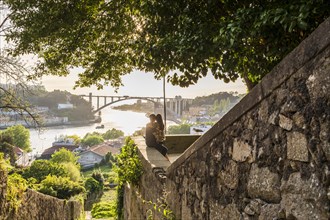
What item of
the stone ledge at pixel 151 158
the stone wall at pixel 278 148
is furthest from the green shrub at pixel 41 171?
the stone wall at pixel 278 148

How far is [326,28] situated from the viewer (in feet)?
4.50

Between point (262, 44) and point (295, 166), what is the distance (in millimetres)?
2281

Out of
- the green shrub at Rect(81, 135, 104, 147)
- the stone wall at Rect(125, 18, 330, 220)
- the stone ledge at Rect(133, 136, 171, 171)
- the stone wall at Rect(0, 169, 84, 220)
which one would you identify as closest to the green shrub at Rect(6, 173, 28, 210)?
the stone wall at Rect(0, 169, 84, 220)

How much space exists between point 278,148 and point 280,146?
2 cm

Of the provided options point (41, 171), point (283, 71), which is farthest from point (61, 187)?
point (283, 71)

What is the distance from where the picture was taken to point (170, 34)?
395cm

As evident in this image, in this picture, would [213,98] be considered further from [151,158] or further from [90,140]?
[90,140]

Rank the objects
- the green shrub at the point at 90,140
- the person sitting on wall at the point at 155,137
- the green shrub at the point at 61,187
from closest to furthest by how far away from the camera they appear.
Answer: the person sitting on wall at the point at 155,137, the green shrub at the point at 61,187, the green shrub at the point at 90,140

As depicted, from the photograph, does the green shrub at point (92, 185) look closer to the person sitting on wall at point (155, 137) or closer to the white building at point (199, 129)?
the white building at point (199, 129)

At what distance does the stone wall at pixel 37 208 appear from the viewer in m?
6.66

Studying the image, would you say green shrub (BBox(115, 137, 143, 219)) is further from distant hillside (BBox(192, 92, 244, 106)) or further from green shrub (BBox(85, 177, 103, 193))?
green shrub (BBox(85, 177, 103, 193))

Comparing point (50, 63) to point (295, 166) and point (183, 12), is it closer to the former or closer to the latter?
point (183, 12)

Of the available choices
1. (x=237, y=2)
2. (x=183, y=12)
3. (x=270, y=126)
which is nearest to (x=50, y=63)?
(x=183, y=12)

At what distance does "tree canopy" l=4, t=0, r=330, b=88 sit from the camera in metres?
2.79
